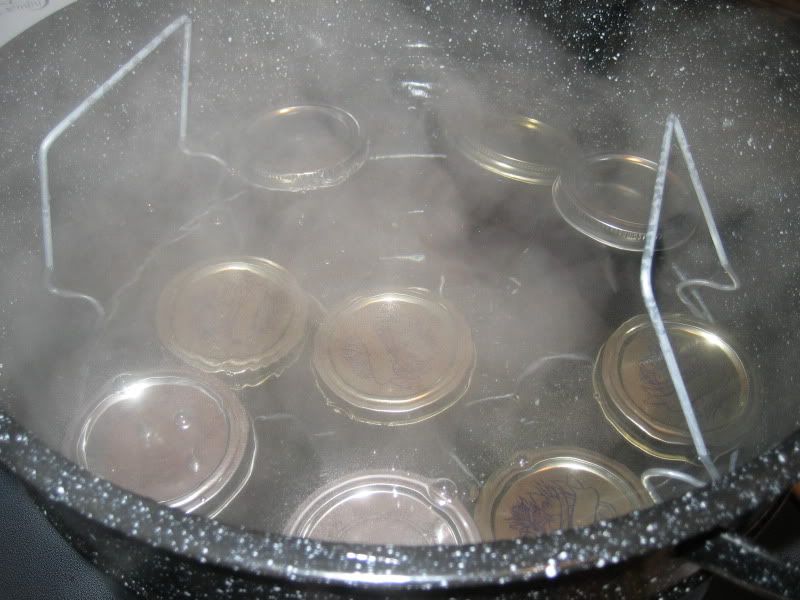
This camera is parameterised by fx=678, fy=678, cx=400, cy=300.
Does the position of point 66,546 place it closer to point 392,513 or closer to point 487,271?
point 392,513

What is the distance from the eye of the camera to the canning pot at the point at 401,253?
1.02m

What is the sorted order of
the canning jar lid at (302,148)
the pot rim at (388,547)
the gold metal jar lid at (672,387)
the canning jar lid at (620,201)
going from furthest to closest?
the canning jar lid at (302,148) → the canning jar lid at (620,201) → the gold metal jar lid at (672,387) → the pot rim at (388,547)

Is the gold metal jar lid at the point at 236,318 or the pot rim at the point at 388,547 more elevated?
the pot rim at the point at 388,547

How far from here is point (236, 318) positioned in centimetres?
116

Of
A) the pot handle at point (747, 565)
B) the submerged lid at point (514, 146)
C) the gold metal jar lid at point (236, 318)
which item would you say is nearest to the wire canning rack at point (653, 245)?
the gold metal jar lid at point (236, 318)

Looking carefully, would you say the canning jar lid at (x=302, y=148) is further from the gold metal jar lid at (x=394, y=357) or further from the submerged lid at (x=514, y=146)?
the gold metal jar lid at (x=394, y=357)

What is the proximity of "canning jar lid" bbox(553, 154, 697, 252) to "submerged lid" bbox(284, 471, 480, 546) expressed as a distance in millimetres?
566

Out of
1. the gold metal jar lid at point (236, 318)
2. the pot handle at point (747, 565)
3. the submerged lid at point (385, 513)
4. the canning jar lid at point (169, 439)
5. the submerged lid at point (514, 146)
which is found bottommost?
the submerged lid at point (385, 513)

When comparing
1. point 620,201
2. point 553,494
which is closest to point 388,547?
point 553,494

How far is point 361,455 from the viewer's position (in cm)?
106

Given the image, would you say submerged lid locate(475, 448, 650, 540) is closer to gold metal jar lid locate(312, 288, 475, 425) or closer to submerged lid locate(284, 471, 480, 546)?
submerged lid locate(284, 471, 480, 546)

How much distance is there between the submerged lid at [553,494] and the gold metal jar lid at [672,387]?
0.09 metres

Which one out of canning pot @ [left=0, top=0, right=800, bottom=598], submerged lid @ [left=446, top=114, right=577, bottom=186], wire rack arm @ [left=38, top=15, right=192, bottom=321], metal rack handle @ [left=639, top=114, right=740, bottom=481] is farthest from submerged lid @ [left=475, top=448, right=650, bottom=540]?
wire rack arm @ [left=38, top=15, right=192, bottom=321]

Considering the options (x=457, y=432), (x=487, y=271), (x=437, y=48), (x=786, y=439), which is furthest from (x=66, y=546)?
(x=437, y=48)
